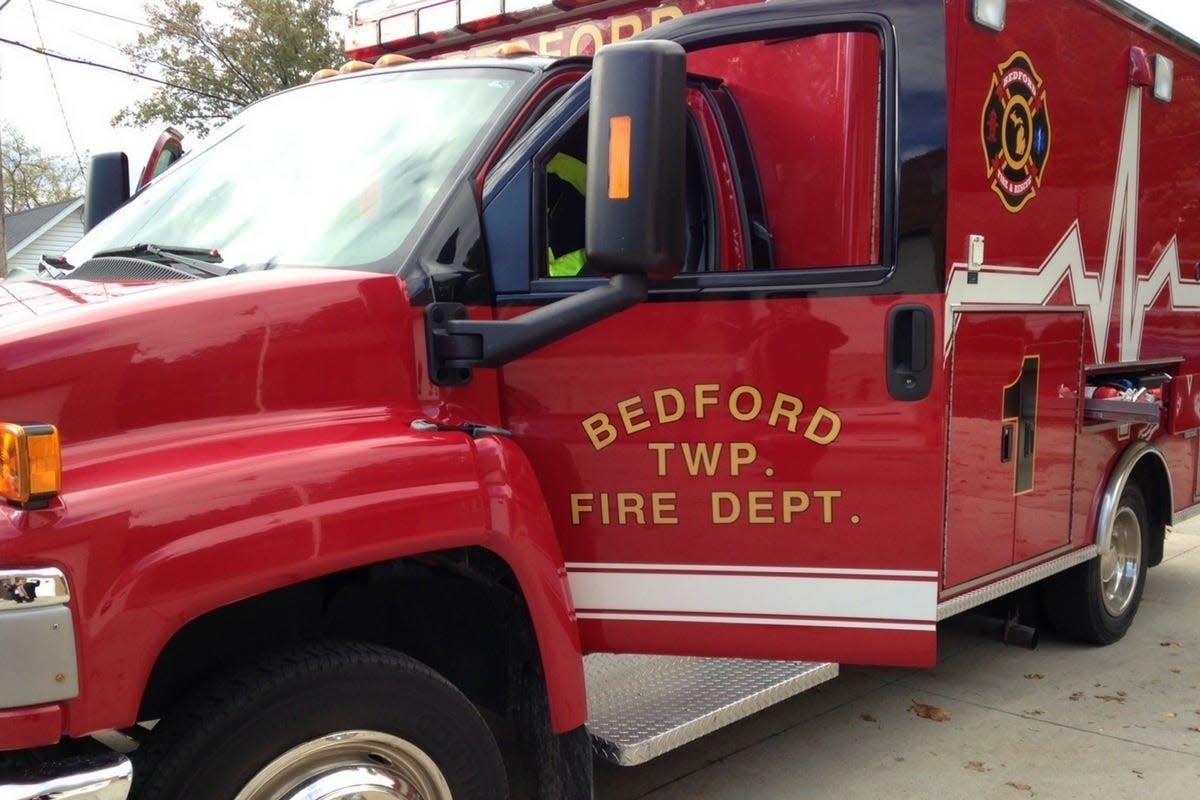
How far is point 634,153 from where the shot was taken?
2.56m

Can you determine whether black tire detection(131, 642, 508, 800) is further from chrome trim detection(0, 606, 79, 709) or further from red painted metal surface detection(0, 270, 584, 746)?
chrome trim detection(0, 606, 79, 709)

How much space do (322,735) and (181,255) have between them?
138cm

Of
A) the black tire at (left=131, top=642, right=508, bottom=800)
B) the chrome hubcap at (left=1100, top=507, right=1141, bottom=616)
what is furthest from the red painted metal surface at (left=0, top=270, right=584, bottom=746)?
the chrome hubcap at (left=1100, top=507, right=1141, bottom=616)

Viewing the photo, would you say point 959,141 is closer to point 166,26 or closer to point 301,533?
point 301,533

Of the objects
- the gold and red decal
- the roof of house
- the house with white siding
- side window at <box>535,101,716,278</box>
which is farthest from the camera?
the roof of house

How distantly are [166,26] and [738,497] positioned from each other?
28.9 metres

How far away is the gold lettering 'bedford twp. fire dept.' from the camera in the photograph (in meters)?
3.14

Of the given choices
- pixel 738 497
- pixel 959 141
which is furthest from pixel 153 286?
pixel 959 141

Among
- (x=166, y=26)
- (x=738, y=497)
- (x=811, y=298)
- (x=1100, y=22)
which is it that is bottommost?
(x=738, y=497)

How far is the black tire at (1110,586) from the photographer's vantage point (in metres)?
5.38

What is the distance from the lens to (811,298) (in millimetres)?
3139

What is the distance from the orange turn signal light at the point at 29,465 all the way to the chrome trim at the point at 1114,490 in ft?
14.1

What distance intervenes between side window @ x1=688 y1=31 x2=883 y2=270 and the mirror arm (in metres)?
0.88

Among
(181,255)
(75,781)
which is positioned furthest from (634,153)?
(75,781)
